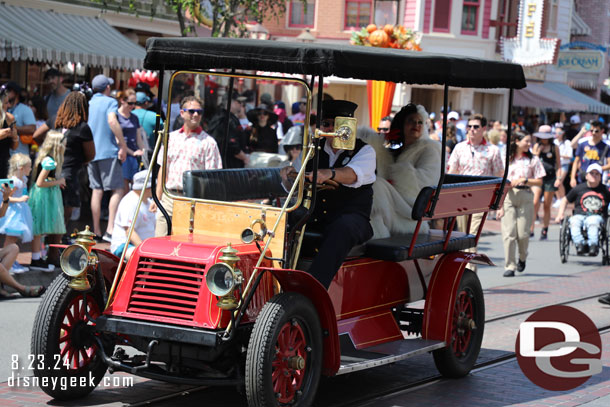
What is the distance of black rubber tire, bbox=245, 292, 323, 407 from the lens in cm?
544

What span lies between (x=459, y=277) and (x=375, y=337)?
2.81 ft

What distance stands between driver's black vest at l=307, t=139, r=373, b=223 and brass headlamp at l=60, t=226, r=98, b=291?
1544mm

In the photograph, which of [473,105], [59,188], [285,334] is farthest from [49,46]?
[473,105]

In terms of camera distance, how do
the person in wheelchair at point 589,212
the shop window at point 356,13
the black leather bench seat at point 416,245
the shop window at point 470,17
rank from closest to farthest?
the black leather bench seat at point 416,245, the person in wheelchair at point 589,212, the shop window at point 470,17, the shop window at point 356,13

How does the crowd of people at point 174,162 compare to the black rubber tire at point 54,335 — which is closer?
the black rubber tire at point 54,335

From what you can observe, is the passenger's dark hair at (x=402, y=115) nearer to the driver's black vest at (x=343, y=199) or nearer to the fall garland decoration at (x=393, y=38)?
the driver's black vest at (x=343, y=199)

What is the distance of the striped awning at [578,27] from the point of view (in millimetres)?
42969

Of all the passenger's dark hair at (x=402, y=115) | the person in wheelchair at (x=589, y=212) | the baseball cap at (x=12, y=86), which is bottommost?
the person in wheelchair at (x=589, y=212)

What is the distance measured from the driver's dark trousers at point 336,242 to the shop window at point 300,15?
29.4 metres

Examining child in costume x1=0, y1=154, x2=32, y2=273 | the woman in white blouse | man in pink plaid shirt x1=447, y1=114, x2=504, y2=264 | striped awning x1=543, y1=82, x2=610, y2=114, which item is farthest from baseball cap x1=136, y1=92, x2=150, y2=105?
striped awning x1=543, y1=82, x2=610, y2=114

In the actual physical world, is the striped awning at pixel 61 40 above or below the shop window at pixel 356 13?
below

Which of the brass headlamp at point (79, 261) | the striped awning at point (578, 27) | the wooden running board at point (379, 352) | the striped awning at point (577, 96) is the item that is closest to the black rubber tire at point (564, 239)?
the wooden running board at point (379, 352)

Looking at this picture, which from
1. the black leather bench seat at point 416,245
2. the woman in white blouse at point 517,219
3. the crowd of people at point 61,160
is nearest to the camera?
the black leather bench seat at point 416,245

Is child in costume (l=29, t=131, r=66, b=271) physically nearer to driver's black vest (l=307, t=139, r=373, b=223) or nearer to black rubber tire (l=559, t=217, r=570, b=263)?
driver's black vest (l=307, t=139, r=373, b=223)
